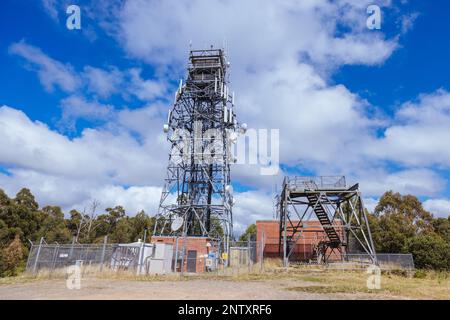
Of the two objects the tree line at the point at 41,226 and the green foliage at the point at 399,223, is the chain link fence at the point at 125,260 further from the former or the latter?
the green foliage at the point at 399,223

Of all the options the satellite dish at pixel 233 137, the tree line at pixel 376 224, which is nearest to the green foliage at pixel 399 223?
the tree line at pixel 376 224

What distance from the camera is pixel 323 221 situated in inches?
1066

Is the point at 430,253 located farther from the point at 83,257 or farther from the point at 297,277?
the point at 83,257

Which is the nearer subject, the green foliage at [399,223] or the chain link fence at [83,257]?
the chain link fence at [83,257]

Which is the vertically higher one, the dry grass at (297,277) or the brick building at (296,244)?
the brick building at (296,244)

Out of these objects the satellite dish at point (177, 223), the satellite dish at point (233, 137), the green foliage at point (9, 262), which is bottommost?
the green foliage at point (9, 262)

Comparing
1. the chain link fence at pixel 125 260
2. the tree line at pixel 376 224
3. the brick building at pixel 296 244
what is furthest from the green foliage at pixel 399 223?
the chain link fence at pixel 125 260

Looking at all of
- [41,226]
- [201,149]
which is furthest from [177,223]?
[41,226]

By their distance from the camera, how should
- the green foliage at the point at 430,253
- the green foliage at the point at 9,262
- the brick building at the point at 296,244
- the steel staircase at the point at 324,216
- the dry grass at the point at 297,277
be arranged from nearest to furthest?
the dry grass at the point at 297,277, the green foliage at the point at 9,262, the green foliage at the point at 430,253, the steel staircase at the point at 324,216, the brick building at the point at 296,244

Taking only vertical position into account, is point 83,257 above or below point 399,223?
below

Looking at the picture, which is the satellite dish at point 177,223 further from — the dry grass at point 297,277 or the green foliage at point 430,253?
the green foliage at point 430,253

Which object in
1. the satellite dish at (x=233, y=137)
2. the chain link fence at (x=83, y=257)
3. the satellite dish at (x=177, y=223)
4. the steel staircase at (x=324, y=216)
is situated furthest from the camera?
the satellite dish at (x=233, y=137)

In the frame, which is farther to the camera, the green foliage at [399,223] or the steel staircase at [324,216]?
the green foliage at [399,223]
